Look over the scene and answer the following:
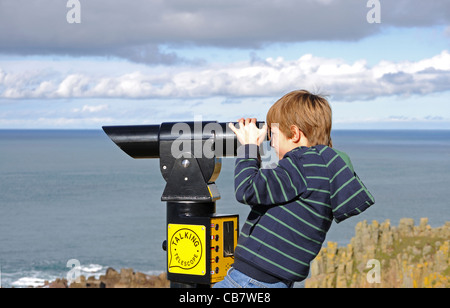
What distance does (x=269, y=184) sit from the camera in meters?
2.07

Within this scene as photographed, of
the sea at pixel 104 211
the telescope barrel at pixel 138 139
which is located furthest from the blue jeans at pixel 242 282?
the sea at pixel 104 211

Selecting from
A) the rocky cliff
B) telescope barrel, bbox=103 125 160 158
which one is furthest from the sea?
telescope barrel, bbox=103 125 160 158

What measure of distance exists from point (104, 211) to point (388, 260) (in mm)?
34600

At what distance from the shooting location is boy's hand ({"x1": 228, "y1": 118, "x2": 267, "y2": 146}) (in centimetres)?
222

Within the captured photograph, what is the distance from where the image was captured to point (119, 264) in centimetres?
3145

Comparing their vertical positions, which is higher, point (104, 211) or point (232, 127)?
point (232, 127)

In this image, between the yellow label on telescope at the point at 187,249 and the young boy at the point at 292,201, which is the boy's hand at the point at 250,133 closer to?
the young boy at the point at 292,201

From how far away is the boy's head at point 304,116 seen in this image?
2166 millimetres

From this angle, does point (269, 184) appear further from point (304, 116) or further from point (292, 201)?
point (304, 116)

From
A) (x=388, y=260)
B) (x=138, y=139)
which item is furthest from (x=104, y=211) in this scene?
(x=138, y=139)

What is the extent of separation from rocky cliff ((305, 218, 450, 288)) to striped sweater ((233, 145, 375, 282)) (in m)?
10.6

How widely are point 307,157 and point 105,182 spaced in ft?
202

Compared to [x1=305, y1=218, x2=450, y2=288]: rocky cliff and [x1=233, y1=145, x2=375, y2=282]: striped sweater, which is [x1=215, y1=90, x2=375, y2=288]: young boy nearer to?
[x1=233, y1=145, x2=375, y2=282]: striped sweater
